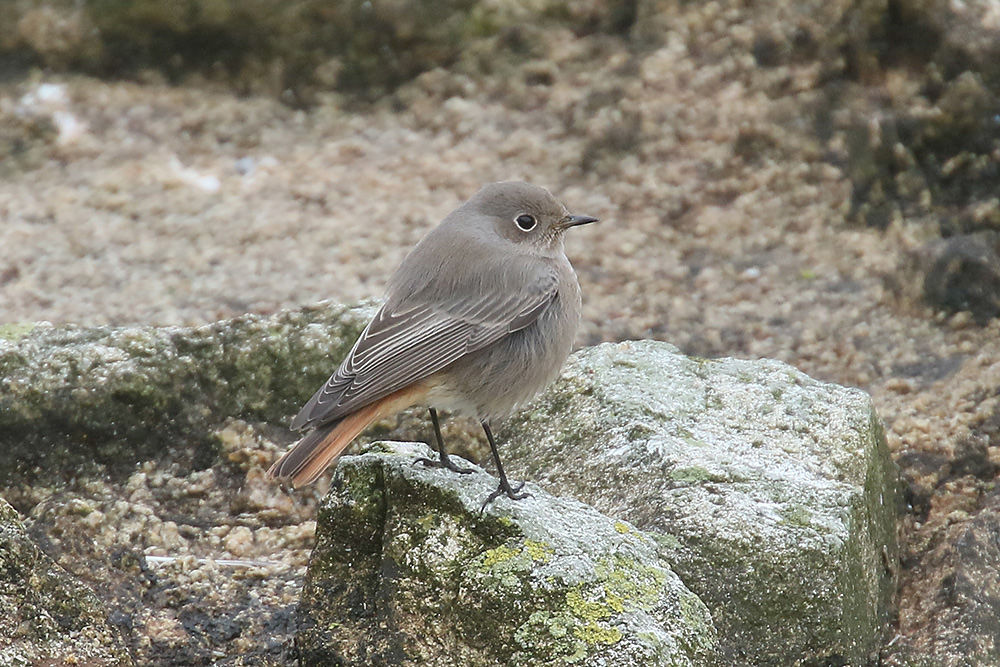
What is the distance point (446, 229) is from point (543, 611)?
1.89m

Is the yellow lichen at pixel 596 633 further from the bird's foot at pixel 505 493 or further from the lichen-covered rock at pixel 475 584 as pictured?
the bird's foot at pixel 505 493

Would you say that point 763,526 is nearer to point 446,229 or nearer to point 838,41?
point 446,229

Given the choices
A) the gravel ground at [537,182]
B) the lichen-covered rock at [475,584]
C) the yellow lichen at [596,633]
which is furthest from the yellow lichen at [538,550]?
the gravel ground at [537,182]

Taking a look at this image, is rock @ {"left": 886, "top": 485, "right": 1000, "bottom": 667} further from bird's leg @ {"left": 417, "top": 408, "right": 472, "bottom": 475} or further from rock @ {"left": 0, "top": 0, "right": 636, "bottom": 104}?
rock @ {"left": 0, "top": 0, "right": 636, "bottom": 104}

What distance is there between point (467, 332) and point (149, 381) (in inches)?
58.4

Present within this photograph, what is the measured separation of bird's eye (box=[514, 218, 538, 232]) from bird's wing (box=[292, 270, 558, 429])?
0.95 feet

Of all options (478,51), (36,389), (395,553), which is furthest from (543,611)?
(478,51)

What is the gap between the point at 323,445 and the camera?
14.4 feet

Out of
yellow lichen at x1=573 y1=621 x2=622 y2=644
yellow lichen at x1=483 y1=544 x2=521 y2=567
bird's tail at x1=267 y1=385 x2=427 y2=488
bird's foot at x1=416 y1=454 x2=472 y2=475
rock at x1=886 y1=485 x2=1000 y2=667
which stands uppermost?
bird's tail at x1=267 y1=385 x2=427 y2=488

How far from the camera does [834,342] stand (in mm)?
6645

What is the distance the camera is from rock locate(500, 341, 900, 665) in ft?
14.6

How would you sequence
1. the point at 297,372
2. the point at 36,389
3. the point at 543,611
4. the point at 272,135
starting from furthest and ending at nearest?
the point at 272,135 → the point at 297,372 → the point at 36,389 → the point at 543,611

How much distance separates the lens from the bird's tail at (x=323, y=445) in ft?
14.2

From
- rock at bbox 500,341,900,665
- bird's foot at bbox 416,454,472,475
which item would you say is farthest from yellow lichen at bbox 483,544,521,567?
rock at bbox 500,341,900,665
